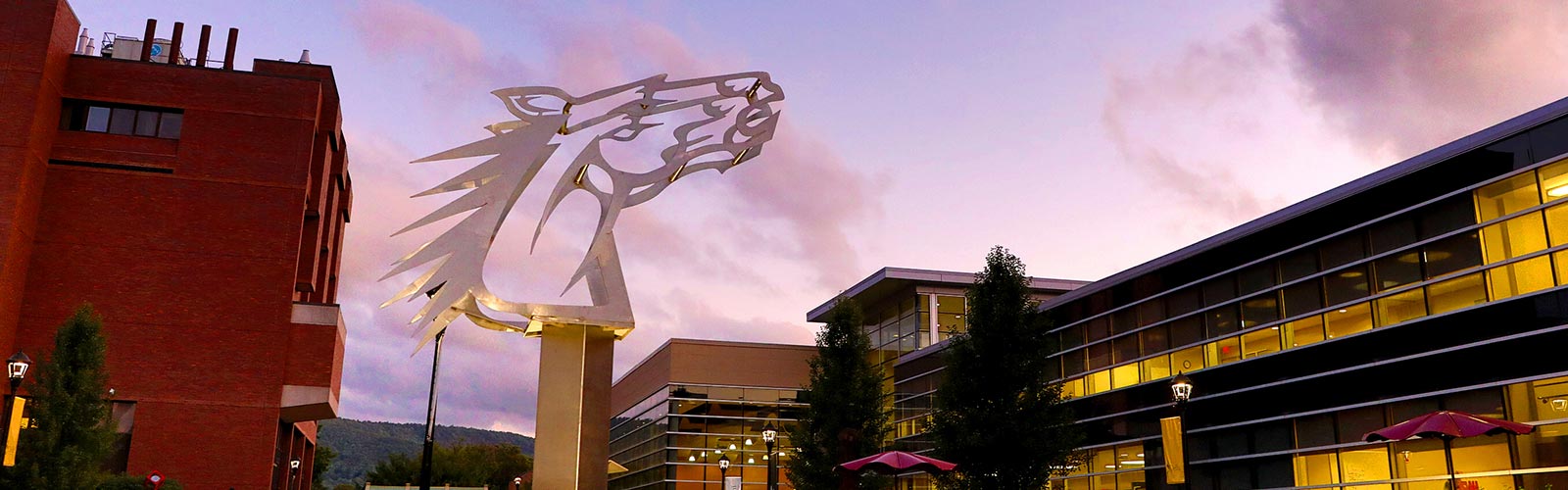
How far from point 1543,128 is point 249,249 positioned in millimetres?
45427

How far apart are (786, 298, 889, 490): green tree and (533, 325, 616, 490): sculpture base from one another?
37.5 ft

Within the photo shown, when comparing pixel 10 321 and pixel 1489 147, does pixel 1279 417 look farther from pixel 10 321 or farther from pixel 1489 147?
pixel 10 321

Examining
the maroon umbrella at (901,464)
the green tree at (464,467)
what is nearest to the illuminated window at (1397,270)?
the maroon umbrella at (901,464)

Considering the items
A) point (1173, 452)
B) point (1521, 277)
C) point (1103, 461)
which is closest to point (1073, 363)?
point (1103, 461)

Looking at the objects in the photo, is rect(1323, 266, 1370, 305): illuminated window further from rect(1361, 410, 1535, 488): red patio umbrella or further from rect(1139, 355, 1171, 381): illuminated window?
rect(1361, 410, 1535, 488): red patio umbrella

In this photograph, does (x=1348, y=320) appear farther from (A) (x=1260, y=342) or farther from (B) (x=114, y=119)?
(B) (x=114, y=119)

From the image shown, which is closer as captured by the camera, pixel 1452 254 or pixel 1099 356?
pixel 1452 254

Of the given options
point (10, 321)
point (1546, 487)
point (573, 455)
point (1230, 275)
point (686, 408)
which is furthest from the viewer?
point (686, 408)

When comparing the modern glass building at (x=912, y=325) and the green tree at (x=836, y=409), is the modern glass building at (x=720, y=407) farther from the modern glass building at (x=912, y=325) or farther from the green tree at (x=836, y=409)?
the green tree at (x=836, y=409)

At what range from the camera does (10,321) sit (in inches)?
1786

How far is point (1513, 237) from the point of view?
24.8m

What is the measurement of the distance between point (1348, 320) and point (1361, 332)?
0.77 m

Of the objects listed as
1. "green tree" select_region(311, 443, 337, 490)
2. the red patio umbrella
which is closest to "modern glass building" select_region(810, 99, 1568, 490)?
the red patio umbrella

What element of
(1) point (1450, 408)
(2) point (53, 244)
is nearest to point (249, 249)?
(2) point (53, 244)
